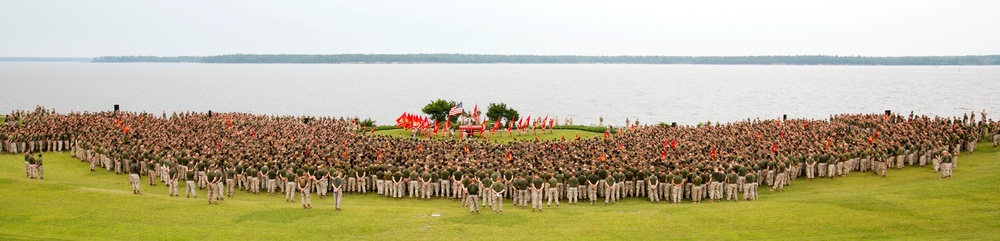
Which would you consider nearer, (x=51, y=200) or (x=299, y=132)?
(x=51, y=200)

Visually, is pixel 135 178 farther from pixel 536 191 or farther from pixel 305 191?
pixel 536 191

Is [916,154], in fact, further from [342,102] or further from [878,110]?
[342,102]

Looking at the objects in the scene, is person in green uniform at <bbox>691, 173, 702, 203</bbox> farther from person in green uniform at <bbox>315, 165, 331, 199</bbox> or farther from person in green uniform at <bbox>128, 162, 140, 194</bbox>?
person in green uniform at <bbox>128, 162, 140, 194</bbox>

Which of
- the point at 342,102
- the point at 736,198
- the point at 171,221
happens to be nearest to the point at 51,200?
the point at 171,221

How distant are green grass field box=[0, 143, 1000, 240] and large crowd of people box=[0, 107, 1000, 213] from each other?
0.82 m

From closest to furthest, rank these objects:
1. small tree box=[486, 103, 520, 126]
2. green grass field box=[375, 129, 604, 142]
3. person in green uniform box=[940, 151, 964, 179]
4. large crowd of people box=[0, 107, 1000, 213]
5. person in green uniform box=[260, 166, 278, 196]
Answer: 1. large crowd of people box=[0, 107, 1000, 213]
2. person in green uniform box=[260, 166, 278, 196]
3. person in green uniform box=[940, 151, 964, 179]
4. green grass field box=[375, 129, 604, 142]
5. small tree box=[486, 103, 520, 126]

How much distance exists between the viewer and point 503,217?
83.6 feet

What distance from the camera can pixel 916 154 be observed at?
37.7 meters

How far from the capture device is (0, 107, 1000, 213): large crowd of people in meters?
29.0

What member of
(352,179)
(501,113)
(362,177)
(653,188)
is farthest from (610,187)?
(501,113)

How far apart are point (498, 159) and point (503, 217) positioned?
782 cm

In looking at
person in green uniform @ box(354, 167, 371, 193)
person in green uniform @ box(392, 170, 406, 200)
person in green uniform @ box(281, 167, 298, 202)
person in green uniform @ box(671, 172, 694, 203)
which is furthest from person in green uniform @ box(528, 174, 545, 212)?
person in green uniform @ box(281, 167, 298, 202)

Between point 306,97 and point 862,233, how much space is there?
150 m

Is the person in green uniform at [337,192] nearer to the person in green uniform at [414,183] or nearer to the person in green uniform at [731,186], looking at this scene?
the person in green uniform at [414,183]
